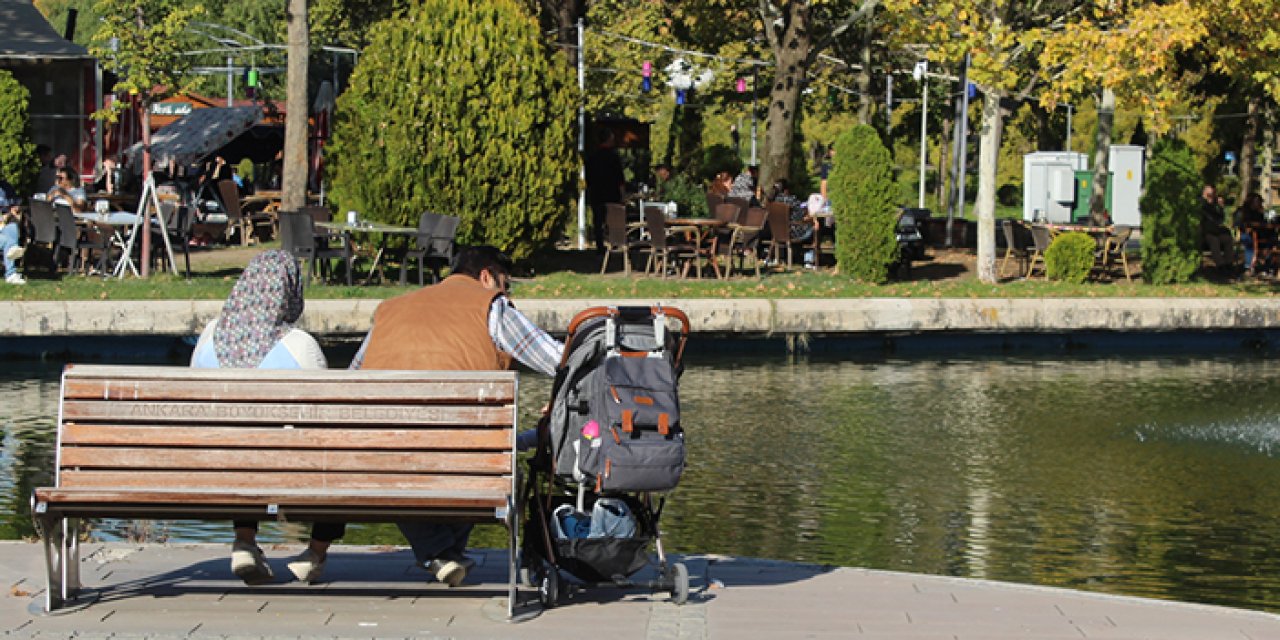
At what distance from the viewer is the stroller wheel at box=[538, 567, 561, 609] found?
22.0 ft

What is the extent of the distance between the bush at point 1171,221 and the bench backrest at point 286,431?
60.2 feet

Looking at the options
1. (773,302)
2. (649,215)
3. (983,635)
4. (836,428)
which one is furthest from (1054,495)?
(649,215)

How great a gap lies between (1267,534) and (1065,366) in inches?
329

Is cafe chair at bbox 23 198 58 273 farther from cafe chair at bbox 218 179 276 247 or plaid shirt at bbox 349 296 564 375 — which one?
plaid shirt at bbox 349 296 564 375

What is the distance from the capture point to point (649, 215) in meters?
22.8

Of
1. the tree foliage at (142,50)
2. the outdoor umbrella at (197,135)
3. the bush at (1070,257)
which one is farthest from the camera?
the outdoor umbrella at (197,135)

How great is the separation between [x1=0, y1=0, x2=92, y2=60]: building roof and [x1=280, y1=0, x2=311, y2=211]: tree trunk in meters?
8.60

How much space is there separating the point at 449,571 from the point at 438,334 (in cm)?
88

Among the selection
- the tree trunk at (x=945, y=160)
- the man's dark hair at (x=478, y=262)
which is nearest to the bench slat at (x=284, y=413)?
the man's dark hair at (x=478, y=262)

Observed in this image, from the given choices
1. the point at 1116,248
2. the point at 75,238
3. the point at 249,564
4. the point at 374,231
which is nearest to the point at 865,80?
the point at 1116,248

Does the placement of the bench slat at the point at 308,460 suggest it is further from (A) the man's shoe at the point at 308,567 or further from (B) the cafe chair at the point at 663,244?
(B) the cafe chair at the point at 663,244

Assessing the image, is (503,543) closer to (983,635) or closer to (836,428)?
(983,635)

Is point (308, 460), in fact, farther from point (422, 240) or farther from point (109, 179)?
point (109, 179)

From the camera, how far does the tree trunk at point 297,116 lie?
2462cm
